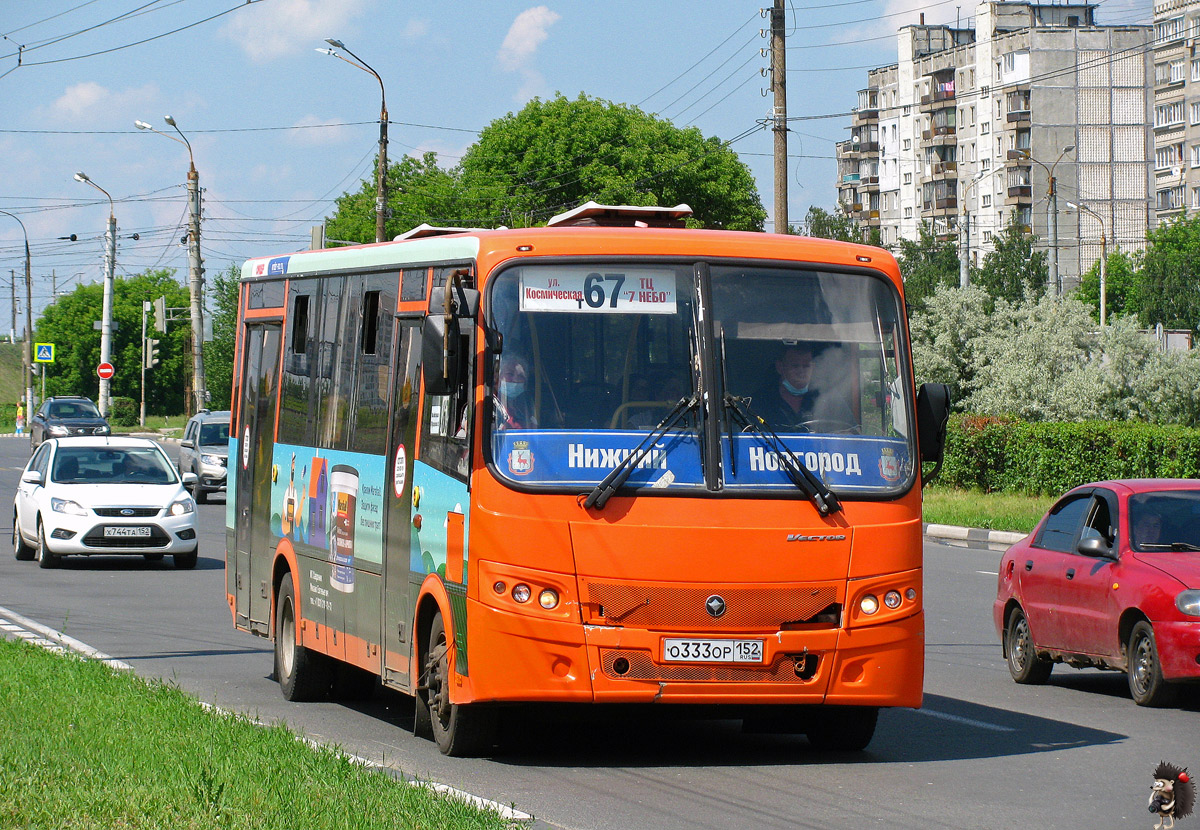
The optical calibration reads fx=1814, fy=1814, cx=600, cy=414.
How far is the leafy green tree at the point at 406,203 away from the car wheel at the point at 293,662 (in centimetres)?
6572

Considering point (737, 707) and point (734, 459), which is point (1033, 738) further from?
point (734, 459)

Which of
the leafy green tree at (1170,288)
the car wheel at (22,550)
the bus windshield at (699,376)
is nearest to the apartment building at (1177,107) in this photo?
the leafy green tree at (1170,288)

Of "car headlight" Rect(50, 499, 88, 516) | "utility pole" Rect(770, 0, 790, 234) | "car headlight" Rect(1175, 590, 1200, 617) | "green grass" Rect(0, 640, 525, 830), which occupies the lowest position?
"green grass" Rect(0, 640, 525, 830)

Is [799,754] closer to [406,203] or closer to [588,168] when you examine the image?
[588,168]

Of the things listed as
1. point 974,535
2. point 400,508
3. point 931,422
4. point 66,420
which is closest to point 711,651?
point 931,422

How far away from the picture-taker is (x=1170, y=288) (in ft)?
291

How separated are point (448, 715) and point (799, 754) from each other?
187 centimetres

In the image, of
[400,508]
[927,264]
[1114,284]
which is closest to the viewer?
[400,508]

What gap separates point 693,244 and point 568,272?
0.66 metres

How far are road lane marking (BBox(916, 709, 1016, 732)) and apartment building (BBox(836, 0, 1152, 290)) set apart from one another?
96.0 metres

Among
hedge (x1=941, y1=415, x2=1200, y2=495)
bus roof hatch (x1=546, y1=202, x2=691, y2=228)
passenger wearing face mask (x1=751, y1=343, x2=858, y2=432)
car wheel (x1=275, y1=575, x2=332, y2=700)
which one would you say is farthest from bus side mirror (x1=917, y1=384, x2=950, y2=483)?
hedge (x1=941, y1=415, x2=1200, y2=495)

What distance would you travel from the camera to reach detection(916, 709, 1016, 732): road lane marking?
10422 mm

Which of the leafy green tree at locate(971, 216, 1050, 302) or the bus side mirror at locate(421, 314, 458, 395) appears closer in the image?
the bus side mirror at locate(421, 314, 458, 395)

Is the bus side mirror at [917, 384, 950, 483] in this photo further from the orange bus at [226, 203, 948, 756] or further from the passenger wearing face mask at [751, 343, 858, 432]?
the passenger wearing face mask at [751, 343, 858, 432]
